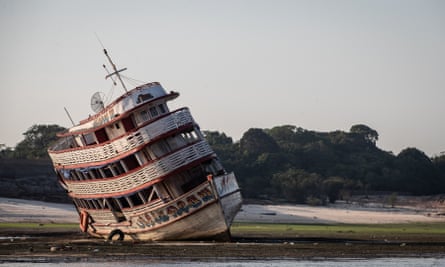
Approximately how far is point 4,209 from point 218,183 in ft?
95.0

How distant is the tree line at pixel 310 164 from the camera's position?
97.6 meters

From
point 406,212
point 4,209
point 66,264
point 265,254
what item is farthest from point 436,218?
point 66,264

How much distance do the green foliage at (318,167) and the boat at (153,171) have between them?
45572 mm

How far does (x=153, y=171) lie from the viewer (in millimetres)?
46500

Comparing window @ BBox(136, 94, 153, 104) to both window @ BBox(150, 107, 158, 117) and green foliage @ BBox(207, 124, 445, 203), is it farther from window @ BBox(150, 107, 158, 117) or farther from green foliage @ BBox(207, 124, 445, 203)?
green foliage @ BBox(207, 124, 445, 203)

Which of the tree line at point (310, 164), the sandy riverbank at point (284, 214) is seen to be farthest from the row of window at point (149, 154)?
the tree line at point (310, 164)

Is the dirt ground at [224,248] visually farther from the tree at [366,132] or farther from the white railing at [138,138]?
the tree at [366,132]

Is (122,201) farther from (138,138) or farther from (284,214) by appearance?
(284,214)

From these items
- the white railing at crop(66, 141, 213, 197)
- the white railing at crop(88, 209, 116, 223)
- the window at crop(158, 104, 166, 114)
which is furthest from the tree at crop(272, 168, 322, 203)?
the white railing at crop(66, 141, 213, 197)

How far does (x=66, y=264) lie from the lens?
121 feet

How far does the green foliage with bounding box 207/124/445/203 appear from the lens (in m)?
97.6

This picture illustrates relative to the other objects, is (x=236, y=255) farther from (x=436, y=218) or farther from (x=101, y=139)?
(x=436, y=218)

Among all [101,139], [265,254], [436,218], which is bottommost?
[436,218]

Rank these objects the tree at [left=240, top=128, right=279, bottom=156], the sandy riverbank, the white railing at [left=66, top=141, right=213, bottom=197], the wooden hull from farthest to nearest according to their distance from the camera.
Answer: the tree at [left=240, top=128, right=279, bottom=156]
the sandy riverbank
the white railing at [left=66, top=141, right=213, bottom=197]
the wooden hull
